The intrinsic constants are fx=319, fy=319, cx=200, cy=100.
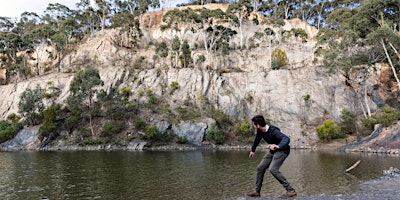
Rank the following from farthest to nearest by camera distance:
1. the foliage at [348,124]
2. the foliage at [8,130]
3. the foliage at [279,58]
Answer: the foliage at [279,58] < the foliage at [8,130] < the foliage at [348,124]

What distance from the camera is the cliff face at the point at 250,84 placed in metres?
62.2

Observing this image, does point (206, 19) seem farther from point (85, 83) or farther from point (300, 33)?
point (85, 83)

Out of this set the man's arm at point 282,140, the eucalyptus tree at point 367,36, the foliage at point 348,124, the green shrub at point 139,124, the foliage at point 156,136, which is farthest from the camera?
the green shrub at point 139,124

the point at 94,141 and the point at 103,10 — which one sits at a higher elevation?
the point at 103,10

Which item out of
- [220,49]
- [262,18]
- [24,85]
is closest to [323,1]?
[262,18]

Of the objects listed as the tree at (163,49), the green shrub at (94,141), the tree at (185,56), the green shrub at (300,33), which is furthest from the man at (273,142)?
the green shrub at (300,33)

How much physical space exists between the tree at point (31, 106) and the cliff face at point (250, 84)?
5.52 meters

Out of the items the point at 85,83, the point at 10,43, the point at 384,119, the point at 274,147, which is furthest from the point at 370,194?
the point at 10,43

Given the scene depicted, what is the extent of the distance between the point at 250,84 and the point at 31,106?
144 feet

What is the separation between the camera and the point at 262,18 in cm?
9406

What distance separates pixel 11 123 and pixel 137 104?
2526 cm

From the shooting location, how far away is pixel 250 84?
69.1m

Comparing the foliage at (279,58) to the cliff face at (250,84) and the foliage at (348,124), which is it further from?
the foliage at (348,124)

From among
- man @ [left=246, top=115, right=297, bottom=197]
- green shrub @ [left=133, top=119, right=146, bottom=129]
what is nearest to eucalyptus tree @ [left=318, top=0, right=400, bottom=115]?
green shrub @ [left=133, top=119, right=146, bottom=129]
